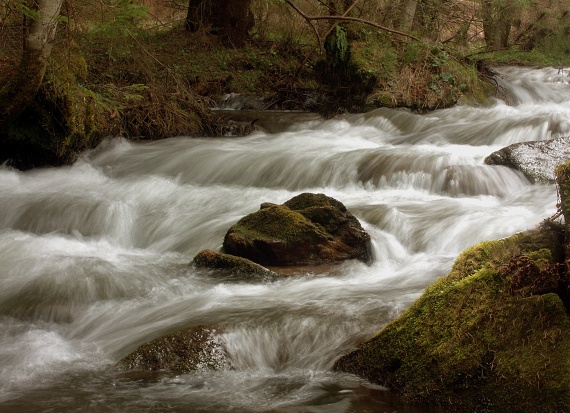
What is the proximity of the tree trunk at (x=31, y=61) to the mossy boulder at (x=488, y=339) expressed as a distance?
5.88 meters

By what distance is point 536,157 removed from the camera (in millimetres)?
8531

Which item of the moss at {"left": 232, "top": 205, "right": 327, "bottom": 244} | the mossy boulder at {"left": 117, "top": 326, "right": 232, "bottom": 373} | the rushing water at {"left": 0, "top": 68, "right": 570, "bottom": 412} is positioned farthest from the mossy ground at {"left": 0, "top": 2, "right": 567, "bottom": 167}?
the mossy boulder at {"left": 117, "top": 326, "right": 232, "bottom": 373}

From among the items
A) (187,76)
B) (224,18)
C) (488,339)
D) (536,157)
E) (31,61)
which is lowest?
(488,339)

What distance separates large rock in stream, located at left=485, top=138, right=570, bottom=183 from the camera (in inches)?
324

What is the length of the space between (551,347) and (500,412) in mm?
434

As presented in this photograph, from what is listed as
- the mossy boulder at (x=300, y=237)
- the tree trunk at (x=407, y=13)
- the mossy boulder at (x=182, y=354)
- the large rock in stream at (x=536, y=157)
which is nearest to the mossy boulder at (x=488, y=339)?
the mossy boulder at (x=182, y=354)

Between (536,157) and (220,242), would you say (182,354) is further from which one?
(536,157)

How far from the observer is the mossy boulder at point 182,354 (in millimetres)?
4371

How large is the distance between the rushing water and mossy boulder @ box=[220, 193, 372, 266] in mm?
216

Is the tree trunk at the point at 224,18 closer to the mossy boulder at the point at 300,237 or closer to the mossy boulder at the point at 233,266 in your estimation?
the mossy boulder at the point at 300,237

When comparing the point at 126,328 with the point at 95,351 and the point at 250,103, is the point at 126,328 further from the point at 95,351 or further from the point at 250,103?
the point at 250,103

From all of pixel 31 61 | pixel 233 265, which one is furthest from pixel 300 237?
pixel 31 61

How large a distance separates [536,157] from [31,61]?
21.6ft

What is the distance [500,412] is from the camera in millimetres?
3369
